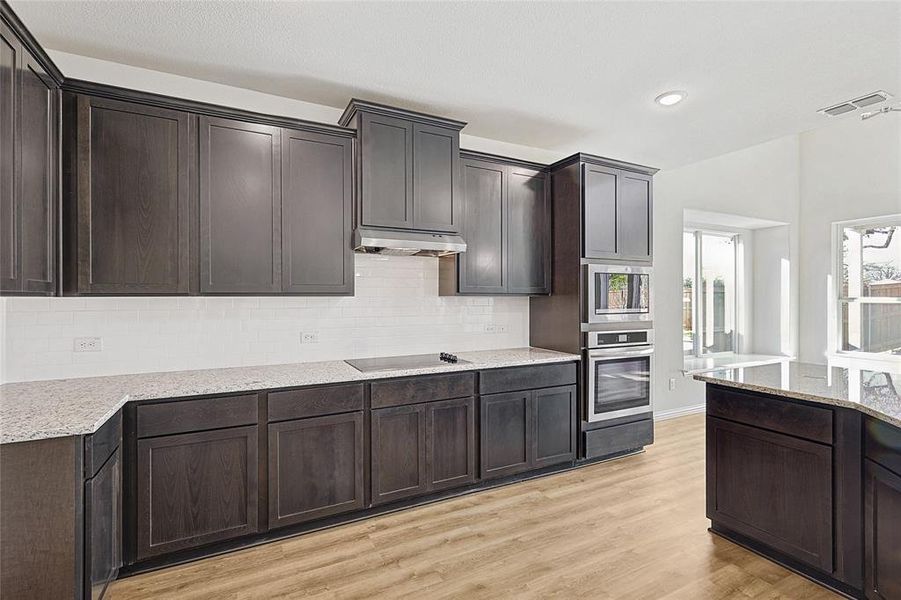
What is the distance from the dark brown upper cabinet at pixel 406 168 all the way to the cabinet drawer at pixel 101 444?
1786mm

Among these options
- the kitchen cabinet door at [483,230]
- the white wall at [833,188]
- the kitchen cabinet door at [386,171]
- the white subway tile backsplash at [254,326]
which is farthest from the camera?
the white wall at [833,188]

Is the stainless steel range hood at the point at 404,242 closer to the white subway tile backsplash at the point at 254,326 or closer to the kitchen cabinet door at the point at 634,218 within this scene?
the white subway tile backsplash at the point at 254,326

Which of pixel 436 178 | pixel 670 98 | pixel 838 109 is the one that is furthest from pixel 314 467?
pixel 838 109

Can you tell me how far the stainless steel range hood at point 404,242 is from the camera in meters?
3.06

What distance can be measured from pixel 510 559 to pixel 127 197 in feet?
9.73

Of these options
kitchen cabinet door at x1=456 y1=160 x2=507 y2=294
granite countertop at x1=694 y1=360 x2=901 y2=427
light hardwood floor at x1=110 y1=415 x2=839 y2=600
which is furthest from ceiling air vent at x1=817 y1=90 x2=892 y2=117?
light hardwood floor at x1=110 y1=415 x2=839 y2=600

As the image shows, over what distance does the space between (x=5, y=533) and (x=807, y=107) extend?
522cm

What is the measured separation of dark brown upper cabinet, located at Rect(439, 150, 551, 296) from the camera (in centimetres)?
367

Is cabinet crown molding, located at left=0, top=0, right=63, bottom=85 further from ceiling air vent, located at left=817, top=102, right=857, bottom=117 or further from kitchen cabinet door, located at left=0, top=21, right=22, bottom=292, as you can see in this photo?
ceiling air vent, located at left=817, top=102, right=857, bottom=117

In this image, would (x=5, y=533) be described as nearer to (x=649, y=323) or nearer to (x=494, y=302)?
(x=494, y=302)

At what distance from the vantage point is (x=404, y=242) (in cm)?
316

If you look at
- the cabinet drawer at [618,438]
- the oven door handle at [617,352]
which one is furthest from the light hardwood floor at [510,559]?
the oven door handle at [617,352]

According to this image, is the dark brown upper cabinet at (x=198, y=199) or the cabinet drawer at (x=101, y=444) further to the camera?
the dark brown upper cabinet at (x=198, y=199)

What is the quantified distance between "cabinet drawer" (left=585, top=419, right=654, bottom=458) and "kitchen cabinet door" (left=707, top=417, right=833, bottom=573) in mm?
1124
